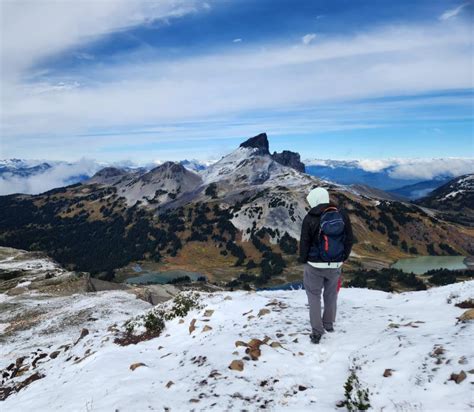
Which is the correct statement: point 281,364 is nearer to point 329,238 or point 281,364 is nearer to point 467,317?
point 329,238

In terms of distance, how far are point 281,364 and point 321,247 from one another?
364cm

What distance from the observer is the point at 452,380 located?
8.09 metres

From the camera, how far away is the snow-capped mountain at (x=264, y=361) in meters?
8.81

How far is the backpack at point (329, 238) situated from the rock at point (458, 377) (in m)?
4.56

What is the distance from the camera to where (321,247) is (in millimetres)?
12000

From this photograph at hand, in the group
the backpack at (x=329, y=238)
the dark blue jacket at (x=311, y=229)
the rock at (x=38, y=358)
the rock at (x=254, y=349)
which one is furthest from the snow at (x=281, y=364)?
the dark blue jacket at (x=311, y=229)

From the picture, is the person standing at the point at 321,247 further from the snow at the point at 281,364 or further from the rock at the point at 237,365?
the rock at the point at 237,365

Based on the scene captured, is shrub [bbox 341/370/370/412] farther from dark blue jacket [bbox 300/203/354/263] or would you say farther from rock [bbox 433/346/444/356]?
dark blue jacket [bbox 300/203/354/263]

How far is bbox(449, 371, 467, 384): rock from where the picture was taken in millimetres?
7977

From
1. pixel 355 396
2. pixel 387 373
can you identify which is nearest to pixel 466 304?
pixel 387 373

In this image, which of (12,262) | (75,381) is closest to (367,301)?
(75,381)

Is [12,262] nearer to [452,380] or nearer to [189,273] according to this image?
[452,380]

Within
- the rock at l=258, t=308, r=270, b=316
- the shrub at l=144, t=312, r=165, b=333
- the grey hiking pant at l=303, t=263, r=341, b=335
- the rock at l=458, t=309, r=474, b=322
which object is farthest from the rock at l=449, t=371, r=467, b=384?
the shrub at l=144, t=312, r=165, b=333

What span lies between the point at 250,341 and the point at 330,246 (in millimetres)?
4187
